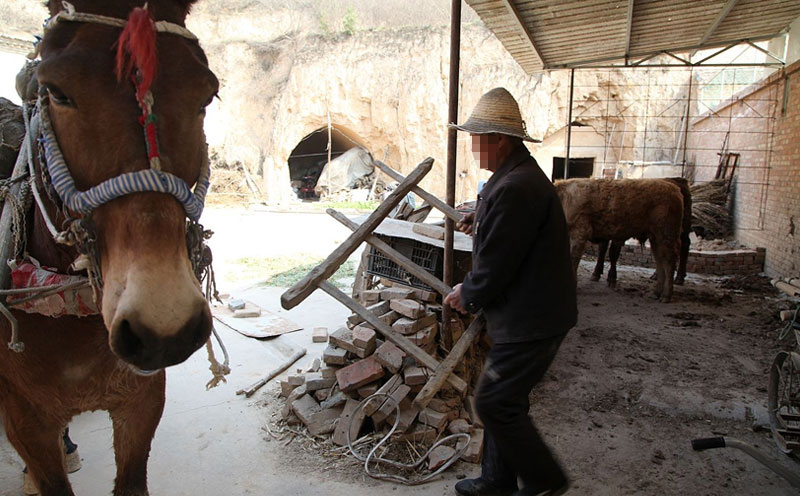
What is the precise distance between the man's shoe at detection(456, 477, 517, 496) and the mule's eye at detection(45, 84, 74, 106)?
8.77ft

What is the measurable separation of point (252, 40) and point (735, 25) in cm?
2369

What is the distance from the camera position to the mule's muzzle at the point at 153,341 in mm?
1183

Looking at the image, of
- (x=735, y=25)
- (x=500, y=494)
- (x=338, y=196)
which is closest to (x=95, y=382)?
(x=500, y=494)

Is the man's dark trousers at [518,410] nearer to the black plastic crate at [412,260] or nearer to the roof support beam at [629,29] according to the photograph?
the black plastic crate at [412,260]

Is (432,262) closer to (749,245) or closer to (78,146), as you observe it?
(78,146)

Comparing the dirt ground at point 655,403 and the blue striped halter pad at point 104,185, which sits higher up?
the blue striped halter pad at point 104,185

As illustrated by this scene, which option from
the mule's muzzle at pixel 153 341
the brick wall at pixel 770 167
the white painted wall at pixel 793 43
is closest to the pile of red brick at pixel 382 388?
the mule's muzzle at pixel 153 341

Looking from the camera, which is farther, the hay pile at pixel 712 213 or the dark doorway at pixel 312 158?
the dark doorway at pixel 312 158

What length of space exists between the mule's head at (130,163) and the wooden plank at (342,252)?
6.15 ft

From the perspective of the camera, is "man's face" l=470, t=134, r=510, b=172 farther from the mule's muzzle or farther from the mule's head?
the mule's muzzle

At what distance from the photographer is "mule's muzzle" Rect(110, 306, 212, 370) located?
1.18 m

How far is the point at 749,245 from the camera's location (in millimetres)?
10070

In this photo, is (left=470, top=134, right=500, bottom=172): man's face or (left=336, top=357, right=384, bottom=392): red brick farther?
(left=336, top=357, right=384, bottom=392): red brick

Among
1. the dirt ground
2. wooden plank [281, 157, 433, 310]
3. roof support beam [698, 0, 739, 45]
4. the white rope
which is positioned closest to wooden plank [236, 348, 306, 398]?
the dirt ground
